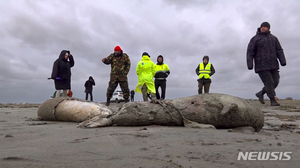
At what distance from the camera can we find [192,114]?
3357mm

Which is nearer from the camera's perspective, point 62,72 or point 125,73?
point 125,73

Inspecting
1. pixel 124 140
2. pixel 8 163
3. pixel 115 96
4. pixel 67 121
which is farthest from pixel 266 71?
pixel 115 96

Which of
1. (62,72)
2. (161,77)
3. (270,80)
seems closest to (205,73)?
(161,77)

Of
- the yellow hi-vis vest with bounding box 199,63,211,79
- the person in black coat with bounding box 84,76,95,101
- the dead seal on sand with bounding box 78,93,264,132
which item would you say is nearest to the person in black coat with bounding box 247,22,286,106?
the yellow hi-vis vest with bounding box 199,63,211,79

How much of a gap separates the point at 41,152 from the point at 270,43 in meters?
6.64

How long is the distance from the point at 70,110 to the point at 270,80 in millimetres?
5154

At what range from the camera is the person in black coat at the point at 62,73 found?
283 inches

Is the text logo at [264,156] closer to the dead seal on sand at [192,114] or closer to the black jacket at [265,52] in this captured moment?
the dead seal on sand at [192,114]

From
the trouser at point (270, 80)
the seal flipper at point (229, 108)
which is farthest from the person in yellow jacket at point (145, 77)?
the seal flipper at point (229, 108)

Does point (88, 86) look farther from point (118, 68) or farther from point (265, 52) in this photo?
point (265, 52)

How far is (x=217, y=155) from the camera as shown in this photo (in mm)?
1644

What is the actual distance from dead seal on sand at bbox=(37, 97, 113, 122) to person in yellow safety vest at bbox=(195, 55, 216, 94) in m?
5.73

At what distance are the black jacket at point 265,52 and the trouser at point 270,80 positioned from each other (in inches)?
6.0

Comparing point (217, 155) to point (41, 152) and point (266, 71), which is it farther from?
point (266, 71)
